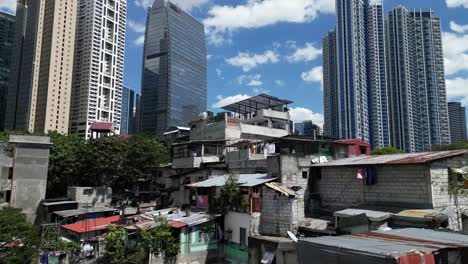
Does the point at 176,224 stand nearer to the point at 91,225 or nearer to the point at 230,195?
the point at 230,195

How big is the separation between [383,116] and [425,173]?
5898 cm

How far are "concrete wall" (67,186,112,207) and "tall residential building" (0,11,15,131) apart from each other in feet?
264

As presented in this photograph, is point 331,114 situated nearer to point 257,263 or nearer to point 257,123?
point 257,123

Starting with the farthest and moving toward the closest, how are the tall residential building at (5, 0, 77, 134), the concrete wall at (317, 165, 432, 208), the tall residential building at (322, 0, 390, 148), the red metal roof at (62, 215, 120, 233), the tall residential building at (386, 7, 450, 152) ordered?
the tall residential building at (5, 0, 77, 134) < the tall residential building at (386, 7, 450, 152) < the tall residential building at (322, 0, 390, 148) < the red metal roof at (62, 215, 120, 233) < the concrete wall at (317, 165, 432, 208)

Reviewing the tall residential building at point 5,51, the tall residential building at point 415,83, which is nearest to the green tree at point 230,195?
the tall residential building at point 415,83

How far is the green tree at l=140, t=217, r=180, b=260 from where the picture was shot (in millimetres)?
20078

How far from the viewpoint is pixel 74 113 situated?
3826 inches

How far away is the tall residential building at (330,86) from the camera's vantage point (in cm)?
7394

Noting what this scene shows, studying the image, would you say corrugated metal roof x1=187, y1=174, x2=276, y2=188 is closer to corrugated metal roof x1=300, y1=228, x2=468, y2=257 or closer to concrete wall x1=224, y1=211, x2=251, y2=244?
concrete wall x1=224, y1=211, x2=251, y2=244

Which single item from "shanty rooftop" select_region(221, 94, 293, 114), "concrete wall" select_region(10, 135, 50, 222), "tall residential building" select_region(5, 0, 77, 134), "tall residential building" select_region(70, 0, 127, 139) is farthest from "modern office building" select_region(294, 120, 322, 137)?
"tall residential building" select_region(5, 0, 77, 134)

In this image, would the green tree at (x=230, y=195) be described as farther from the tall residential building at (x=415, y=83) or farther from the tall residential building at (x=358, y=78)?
the tall residential building at (x=415, y=83)

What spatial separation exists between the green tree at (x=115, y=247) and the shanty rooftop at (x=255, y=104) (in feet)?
91.6

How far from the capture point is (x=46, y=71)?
303ft

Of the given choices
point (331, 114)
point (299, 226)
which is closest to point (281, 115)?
point (331, 114)
